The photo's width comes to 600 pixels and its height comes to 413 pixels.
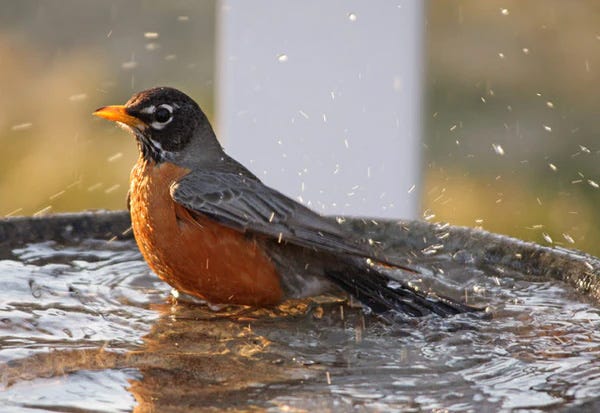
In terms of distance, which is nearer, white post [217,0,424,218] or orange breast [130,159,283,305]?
orange breast [130,159,283,305]

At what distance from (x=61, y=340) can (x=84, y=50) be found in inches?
323

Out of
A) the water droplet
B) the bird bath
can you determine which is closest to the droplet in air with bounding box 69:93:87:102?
the water droplet

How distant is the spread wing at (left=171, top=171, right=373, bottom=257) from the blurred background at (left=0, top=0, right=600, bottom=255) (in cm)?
273


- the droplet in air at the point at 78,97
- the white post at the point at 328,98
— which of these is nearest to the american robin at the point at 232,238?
the white post at the point at 328,98

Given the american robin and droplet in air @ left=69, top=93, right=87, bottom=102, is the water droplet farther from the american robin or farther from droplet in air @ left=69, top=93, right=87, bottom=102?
the american robin

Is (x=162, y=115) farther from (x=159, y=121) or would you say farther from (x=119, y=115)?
(x=119, y=115)

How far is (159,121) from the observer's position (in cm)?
394

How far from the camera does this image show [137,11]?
12227 mm

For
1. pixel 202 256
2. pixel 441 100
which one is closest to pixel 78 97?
pixel 441 100

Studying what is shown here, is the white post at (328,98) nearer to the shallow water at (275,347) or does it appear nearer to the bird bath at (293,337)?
the bird bath at (293,337)

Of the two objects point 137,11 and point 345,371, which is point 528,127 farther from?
point 345,371

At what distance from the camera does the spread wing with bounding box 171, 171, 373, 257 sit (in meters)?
3.59

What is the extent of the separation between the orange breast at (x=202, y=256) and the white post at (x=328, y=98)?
81 centimetres

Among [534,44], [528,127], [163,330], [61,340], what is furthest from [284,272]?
[534,44]
